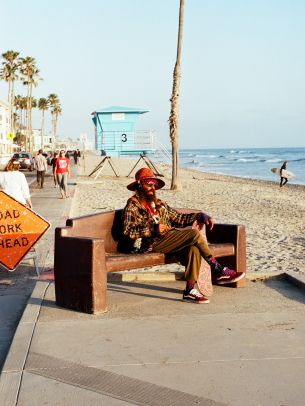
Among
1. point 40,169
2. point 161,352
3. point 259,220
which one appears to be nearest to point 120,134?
point 40,169

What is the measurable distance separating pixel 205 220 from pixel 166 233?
0.44 meters

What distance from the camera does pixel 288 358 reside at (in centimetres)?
445

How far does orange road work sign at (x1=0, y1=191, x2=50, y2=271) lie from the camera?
7336 mm

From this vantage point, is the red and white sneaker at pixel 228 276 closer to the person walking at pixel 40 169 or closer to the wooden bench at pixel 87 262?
the wooden bench at pixel 87 262

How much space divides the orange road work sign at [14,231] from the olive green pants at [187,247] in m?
1.86

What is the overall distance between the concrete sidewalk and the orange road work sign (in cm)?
102

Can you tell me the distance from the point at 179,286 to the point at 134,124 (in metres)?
26.2

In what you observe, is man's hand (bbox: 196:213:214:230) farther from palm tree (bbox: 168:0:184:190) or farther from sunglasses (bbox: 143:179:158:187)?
palm tree (bbox: 168:0:184:190)

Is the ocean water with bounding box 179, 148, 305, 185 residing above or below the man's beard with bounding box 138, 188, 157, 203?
below

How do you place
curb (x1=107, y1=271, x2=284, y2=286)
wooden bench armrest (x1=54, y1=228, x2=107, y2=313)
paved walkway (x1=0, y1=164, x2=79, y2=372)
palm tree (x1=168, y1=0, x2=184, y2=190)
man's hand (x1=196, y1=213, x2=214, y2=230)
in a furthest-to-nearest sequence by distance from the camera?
1. palm tree (x1=168, y1=0, x2=184, y2=190)
2. curb (x1=107, y1=271, x2=284, y2=286)
3. man's hand (x1=196, y1=213, x2=214, y2=230)
4. wooden bench armrest (x1=54, y1=228, x2=107, y2=313)
5. paved walkway (x1=0, y1=164, x2=79, y2=372)

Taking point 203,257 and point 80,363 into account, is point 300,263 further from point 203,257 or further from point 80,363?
point 80,363

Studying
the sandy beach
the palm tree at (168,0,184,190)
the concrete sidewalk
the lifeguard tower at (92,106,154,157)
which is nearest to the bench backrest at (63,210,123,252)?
the concrete sidewalk

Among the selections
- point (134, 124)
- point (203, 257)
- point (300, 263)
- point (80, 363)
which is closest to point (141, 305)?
point (203, 257)

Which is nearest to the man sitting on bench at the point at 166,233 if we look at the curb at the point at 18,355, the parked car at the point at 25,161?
the curb at the point at 18,355
